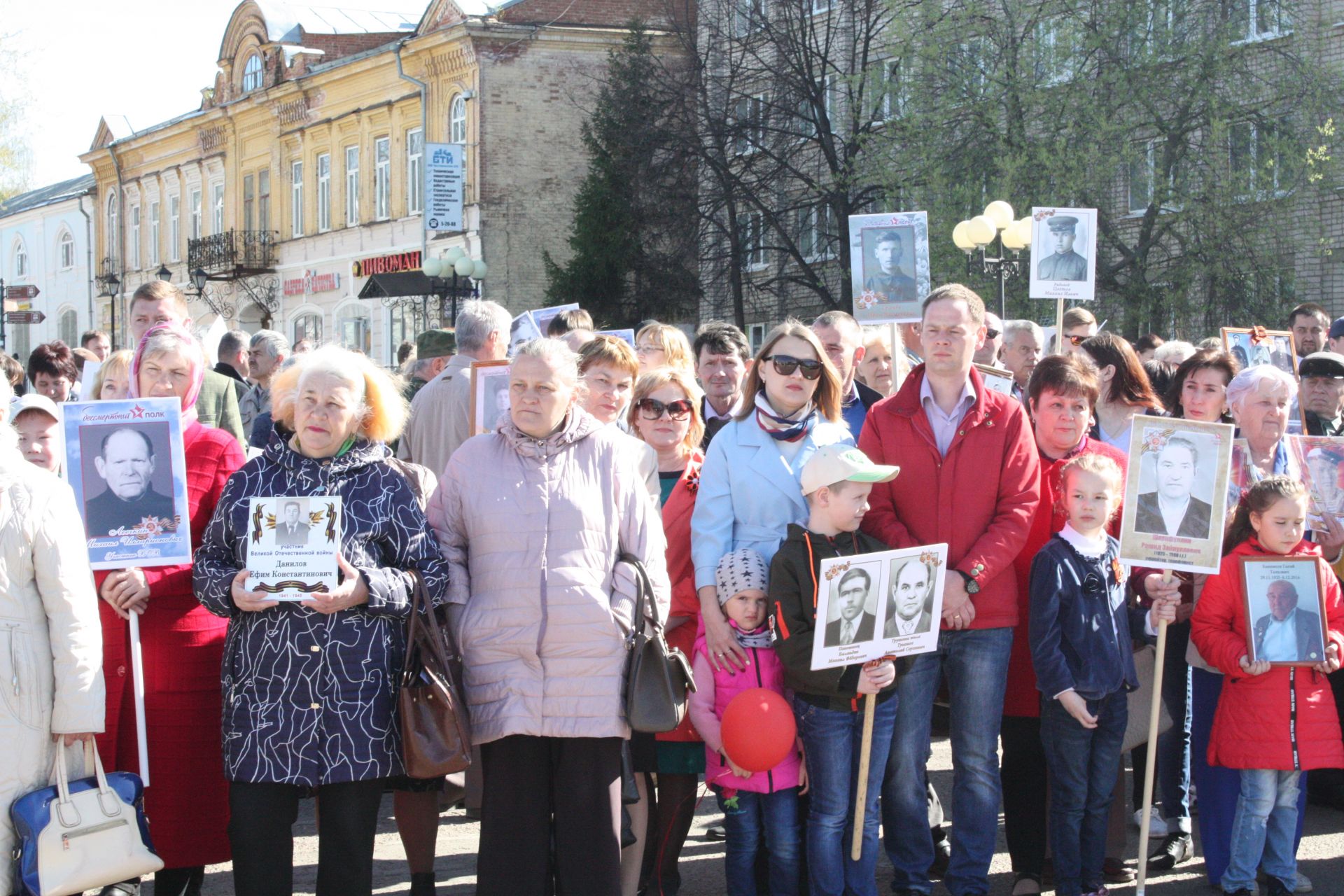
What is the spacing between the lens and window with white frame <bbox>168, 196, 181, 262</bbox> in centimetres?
4566

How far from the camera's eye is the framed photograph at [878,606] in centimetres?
471

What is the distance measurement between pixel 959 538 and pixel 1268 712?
1372 mm

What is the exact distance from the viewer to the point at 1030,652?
5.27 m

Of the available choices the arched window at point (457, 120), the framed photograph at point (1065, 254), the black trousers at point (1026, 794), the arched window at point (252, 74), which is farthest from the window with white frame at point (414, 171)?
the black trousers at point (1026, 794)

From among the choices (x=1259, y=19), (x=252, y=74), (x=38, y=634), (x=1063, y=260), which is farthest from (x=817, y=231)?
(x=38, y=634)

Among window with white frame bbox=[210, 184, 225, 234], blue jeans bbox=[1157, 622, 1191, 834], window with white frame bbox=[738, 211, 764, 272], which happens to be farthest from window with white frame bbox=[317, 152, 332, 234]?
blue jeans bbox=[1157, 622, 1191, 834]

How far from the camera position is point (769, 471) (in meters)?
5.10

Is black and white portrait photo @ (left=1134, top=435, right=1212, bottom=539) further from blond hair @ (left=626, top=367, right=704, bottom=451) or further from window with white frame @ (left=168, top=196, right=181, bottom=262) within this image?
window with white frame @ (left=168, top=196, right=181, bottom=262)

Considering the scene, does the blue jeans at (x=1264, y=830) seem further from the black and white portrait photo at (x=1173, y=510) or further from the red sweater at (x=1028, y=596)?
the black and white portrait photo at (x=1173, y=510)

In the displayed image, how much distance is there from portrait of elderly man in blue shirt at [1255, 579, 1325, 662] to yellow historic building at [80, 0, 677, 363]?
2178 centimetres

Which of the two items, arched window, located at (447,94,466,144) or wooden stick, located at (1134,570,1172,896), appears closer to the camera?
wooden stick, located at (1134,570,1172,896)

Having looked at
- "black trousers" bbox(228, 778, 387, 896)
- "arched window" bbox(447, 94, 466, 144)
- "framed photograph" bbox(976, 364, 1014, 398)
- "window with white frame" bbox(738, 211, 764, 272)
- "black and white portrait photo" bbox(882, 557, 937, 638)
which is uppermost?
"arched window" bbox(447, 94, 466, 144)

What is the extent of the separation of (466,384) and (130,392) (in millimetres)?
2070

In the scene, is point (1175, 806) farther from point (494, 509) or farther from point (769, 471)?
point (494, 509)
